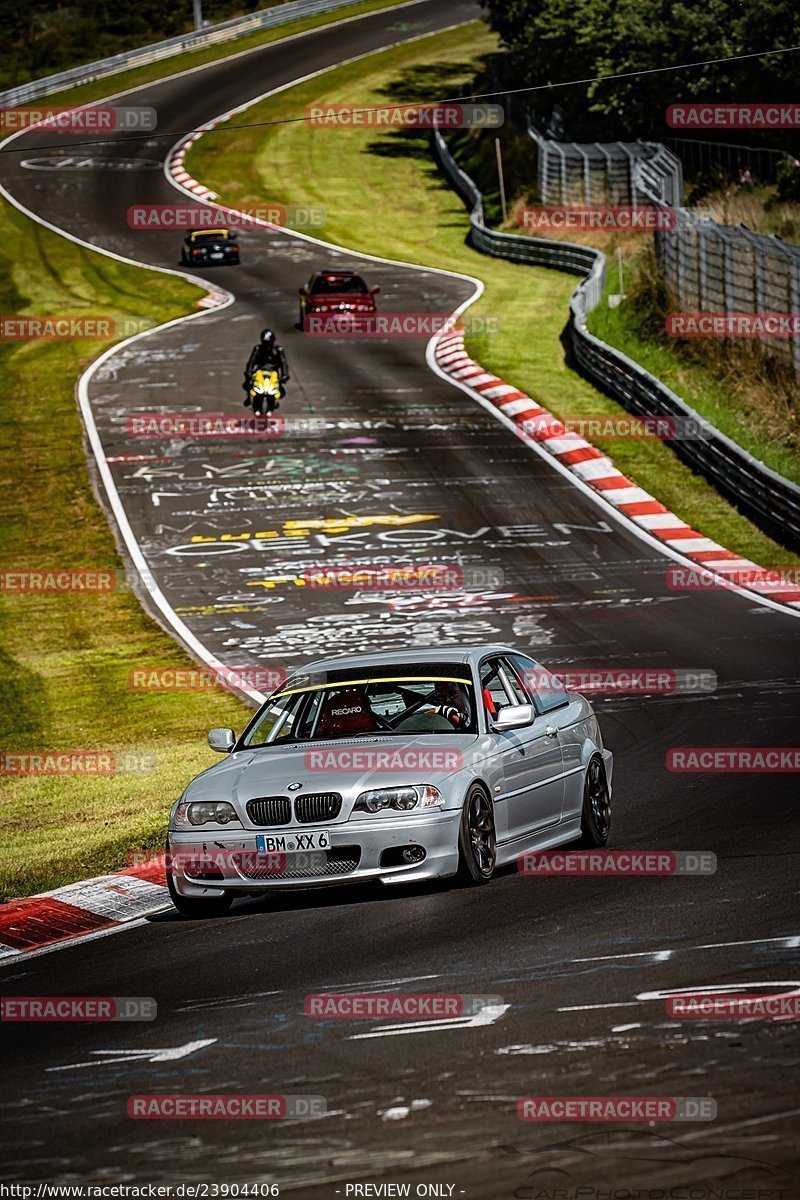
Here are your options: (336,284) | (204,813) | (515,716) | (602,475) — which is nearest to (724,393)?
(602,475)

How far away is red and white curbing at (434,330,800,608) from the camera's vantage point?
22.6 m

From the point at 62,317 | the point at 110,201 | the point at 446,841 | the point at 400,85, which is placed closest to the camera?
the point at 446,841

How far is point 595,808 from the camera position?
11.2 m

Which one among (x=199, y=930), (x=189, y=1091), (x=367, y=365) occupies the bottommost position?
(x=367, y=365)

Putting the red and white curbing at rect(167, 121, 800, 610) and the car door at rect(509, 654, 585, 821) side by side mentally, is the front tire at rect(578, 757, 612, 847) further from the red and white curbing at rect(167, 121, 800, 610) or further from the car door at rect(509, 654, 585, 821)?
the red and white curbing at rect(167, 121, 800, 610)

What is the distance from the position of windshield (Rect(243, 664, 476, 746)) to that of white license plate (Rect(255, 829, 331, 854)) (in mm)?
1020

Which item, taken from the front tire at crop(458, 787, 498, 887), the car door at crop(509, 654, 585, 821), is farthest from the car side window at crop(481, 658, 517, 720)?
the front tire at crop(458, 787, 498, 887)

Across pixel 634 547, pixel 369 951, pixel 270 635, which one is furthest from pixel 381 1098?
pixel 634 547

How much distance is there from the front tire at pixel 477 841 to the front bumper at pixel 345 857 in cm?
7

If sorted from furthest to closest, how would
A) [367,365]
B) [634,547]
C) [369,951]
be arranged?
[367,365]
[634,547]
[369,951]

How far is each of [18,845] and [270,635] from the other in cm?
826

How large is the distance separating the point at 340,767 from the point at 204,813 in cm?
81

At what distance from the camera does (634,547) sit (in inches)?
949

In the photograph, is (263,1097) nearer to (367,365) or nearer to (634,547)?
(634,547)
